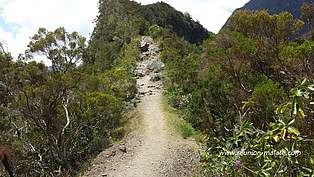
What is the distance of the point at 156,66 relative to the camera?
26703 mm

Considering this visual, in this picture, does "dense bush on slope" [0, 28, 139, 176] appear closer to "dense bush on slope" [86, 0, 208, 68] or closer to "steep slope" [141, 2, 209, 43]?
"dense bush on slope" [86, 0, 208, 68]

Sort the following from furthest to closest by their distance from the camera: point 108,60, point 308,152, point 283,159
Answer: point 108,60 → point 308,152 → point 283,159

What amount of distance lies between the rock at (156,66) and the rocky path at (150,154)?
22.7 ft

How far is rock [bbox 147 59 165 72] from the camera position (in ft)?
86.2

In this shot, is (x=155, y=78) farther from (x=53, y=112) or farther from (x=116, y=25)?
(x=116, y=25)

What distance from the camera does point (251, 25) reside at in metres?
15.0

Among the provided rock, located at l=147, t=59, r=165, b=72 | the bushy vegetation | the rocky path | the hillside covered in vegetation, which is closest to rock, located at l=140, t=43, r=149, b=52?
rock, located at l=147, t=59, r=165, b=72

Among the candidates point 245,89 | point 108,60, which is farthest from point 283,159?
point 108,60

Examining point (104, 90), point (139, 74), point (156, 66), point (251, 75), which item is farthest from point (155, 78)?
point (251, 75)

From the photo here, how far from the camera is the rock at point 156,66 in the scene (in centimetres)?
2627

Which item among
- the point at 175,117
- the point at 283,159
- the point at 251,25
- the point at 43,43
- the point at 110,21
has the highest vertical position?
the point at 110,21

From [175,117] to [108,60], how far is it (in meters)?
14.3

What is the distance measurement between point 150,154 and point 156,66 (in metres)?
13.5

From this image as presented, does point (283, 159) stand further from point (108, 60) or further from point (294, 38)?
point (108, 60)
